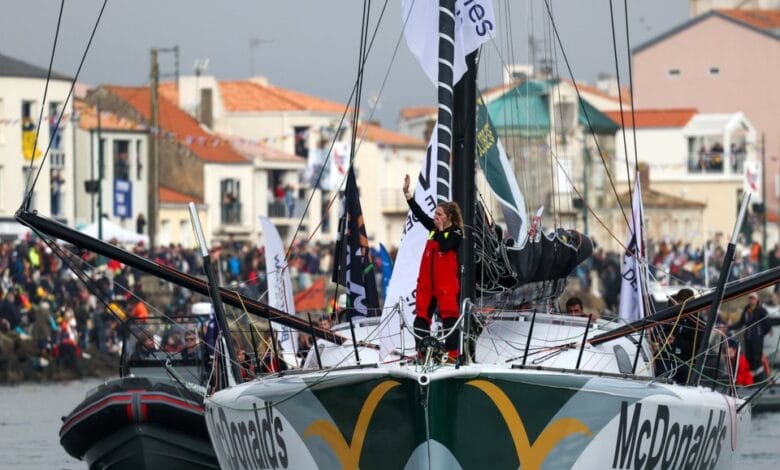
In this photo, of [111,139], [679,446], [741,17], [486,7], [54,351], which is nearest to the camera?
[679,446]

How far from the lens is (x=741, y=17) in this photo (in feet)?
405

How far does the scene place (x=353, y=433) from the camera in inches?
681

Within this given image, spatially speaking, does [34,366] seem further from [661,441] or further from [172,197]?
[172,197]

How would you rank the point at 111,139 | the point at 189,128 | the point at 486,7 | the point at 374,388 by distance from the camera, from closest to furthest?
the point at 374,388 < the point at 486,7 < the point at 111,139 < the point at 189,128

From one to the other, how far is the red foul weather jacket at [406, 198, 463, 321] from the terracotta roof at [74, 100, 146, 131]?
63.4 meters

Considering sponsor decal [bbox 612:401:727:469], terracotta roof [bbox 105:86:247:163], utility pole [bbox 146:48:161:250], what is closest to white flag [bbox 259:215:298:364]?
sponsor decal [bbox 612:401:727:469]

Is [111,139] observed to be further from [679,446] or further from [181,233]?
[679,446]

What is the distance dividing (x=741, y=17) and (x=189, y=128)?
40208 mm

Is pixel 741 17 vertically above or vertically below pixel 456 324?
above

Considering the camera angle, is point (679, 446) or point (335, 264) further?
point (335, 264)

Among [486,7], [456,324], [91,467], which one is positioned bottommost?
[91,467]

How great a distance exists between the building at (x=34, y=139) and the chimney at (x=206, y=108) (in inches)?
916

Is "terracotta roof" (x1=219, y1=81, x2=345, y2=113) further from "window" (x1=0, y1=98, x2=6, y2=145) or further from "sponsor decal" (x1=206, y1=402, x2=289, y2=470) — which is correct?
"sponsor decal" (x1=206, y1=402, x2=289, y2=470)

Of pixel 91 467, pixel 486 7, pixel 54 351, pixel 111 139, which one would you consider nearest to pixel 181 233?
pixel 111 139
